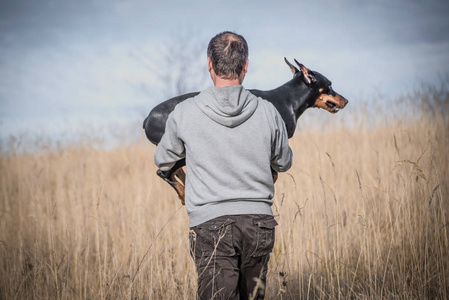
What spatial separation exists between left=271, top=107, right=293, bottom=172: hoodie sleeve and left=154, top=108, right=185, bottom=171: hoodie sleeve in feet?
1.69

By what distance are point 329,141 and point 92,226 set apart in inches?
185

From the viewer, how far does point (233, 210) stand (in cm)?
179

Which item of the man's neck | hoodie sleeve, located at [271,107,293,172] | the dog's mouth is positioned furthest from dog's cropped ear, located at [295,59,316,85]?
the man's neck

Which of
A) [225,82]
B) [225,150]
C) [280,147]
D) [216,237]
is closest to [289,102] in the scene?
[280,147]

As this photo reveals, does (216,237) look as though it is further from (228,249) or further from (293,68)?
(293,68)

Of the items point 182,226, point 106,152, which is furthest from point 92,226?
point 106,152

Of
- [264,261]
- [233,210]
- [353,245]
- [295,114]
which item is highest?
[295,114]

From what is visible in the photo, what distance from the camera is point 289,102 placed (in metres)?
2.56

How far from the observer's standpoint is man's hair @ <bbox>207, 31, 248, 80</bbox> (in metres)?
1.85

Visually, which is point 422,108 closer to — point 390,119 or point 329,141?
point 390,119

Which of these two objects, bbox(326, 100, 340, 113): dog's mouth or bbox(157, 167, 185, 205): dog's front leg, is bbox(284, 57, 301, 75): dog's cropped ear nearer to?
bbox(326, 100, 340, 113): dog's mouth

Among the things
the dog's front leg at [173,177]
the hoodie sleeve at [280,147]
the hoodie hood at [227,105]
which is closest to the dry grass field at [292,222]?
the dog's front leg at [173,177]

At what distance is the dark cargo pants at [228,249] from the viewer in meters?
1.79

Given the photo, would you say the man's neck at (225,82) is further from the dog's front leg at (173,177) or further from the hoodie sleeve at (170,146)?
the dog's front leg at (173,177)
